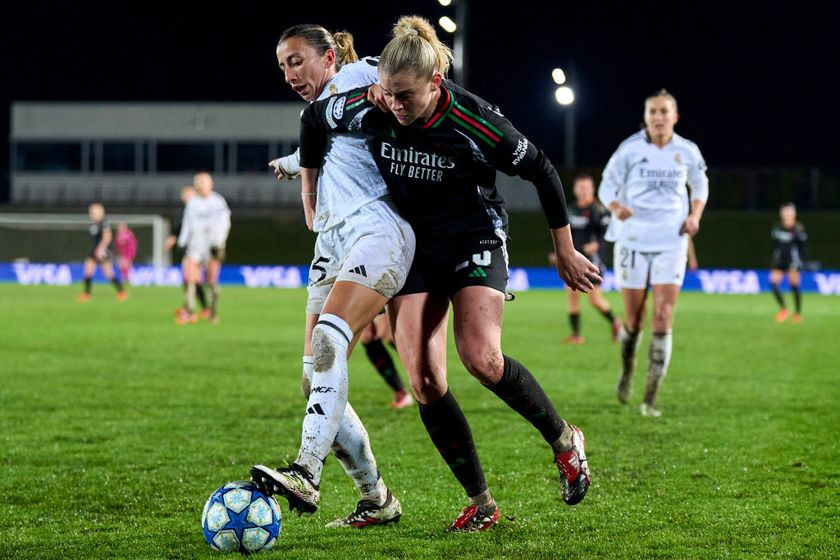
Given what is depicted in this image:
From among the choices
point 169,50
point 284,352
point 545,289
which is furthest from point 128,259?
point 284,352

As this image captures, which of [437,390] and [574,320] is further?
[574,320]

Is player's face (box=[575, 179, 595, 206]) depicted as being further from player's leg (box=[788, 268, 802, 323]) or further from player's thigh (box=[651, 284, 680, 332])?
player's thigh (box=[651, 284, 680, 332])

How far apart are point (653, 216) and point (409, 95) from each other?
4.45 meters

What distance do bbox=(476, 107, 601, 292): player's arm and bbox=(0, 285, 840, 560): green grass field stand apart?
1006mm

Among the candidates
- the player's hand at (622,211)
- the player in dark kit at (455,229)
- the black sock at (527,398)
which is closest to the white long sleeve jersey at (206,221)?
the player's hand at (622,211)

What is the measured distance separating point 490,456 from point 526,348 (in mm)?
6880

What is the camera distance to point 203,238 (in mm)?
16844

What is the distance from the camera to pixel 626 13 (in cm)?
3872

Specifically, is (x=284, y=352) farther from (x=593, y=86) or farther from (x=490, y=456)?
(x=593, y=86)

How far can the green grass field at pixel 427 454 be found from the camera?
4.09 metres

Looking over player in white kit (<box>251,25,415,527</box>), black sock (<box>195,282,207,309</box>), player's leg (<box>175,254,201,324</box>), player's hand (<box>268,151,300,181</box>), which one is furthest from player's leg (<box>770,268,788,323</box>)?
player in white kit (<box>251,25,415,527</box>)

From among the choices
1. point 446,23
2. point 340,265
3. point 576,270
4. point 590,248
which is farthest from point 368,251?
point 446,23

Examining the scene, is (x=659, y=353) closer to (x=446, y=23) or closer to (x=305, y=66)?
(x=305, y=66)

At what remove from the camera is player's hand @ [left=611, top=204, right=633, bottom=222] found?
25.7ft
